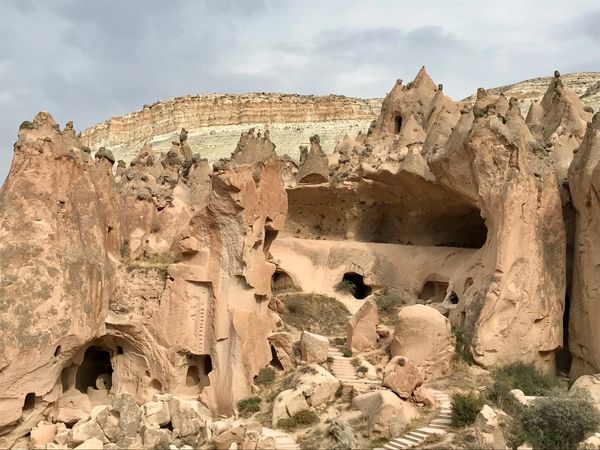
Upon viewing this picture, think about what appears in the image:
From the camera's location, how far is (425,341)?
1648cm

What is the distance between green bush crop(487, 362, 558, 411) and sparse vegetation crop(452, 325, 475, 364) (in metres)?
0.72

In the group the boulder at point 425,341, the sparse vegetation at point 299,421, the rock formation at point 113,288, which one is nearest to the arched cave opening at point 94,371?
the rock formation at point 113,288

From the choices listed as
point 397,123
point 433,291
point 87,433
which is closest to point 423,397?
point 87,433

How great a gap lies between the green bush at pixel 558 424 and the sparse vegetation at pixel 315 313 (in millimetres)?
8964

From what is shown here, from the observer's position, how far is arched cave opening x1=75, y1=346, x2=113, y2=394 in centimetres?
1912

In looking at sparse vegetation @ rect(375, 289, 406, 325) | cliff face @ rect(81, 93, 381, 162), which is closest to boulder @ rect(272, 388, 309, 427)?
sparse vegetation @ rect(375, 289, 406, 325)

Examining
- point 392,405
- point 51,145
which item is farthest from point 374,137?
point 392,405

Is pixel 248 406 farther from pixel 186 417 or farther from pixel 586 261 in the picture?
pixel 586 261

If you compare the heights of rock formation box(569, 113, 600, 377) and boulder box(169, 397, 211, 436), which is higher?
rock formation box(569, 113, 600, 377)

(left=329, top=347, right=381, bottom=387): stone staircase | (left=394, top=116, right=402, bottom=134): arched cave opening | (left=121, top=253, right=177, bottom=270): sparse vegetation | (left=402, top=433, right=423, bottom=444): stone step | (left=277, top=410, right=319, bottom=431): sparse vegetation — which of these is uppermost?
(left=394, top=116, right=402, bottom=134): arched cave opening

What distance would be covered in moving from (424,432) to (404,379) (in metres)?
1.57

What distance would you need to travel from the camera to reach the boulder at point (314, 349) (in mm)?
17172

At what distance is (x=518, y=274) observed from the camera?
1733 cm

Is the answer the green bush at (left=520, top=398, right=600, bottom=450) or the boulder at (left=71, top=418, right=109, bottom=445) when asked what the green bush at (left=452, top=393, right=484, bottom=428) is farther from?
the boulder at (left=71, top=418, right=109, bottom=445)
